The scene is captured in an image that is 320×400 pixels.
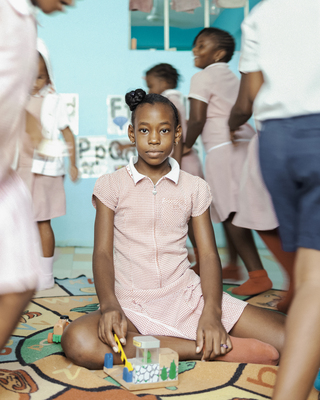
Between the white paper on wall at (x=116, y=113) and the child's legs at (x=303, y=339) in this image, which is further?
the white paper on wall at (x=116, y=113)

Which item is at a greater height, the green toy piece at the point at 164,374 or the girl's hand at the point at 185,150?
the girl's hand at the point at 185,150

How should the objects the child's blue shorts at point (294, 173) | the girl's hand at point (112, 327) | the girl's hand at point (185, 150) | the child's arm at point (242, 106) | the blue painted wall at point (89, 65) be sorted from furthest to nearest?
the blue painted wall at point (89, 65) < the girl's hand at point (185, 150) < the child's arm at point (242, 106) < the girl's hand at point (112, 327) < the child's blue shorts at point (294, 173)

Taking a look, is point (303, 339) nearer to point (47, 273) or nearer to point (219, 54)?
point (47, 273)

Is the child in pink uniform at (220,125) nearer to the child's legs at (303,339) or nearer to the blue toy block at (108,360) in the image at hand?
the blue toy block at (108,360)

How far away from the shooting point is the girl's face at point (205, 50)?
6.88 ft

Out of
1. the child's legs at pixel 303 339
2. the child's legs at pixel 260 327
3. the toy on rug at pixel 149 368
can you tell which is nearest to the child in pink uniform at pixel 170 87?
the child's legs at pixel 260 327

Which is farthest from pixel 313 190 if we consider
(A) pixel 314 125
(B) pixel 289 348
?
(B) pixel 289 348

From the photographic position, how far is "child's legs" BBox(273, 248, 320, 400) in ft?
2.06

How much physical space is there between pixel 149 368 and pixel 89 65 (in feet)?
9.11

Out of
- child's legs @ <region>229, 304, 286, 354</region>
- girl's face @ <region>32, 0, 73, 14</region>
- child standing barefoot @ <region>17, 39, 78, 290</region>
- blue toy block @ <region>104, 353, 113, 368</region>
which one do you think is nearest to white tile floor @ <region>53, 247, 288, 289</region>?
child standing barefoot @ <region>17, 39, 78, 290</region>

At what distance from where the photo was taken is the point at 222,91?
2.06m

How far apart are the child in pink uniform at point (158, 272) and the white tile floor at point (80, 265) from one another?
2.90 feet

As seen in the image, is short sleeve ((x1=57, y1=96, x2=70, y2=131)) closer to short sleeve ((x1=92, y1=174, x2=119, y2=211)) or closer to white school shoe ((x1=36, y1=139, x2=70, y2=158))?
short sleeve ((x1=92, y1=174, x2=119, y2=211))

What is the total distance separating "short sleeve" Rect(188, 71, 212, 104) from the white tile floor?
889 millimetres
